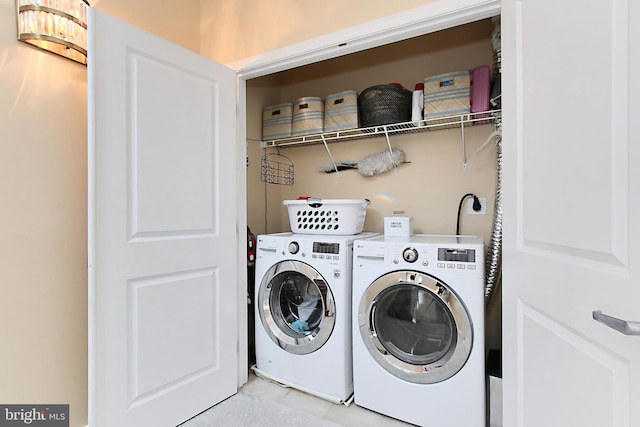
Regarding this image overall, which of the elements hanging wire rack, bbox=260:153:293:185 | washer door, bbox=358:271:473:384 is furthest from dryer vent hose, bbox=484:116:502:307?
hanging wire rack, bbox=260:153:293:185

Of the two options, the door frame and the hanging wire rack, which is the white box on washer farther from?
the hanging wire rack

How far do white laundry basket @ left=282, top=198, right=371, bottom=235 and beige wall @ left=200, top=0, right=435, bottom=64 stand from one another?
3.20 feet

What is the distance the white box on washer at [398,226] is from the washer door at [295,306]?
53 cm

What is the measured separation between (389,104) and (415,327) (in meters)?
1.41

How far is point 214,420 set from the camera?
167cm

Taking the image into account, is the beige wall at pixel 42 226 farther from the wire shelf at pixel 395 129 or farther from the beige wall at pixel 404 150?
the wire shelf at pixel 395 129

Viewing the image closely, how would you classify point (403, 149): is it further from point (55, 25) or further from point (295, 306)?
point (55, 25)

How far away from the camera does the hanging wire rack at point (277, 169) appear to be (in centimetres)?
277

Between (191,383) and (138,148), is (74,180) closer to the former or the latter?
(138,148)

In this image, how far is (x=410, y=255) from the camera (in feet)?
5.34

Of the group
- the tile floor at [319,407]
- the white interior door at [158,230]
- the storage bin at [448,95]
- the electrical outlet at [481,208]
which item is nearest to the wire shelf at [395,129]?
the storage bin at [448,95]
